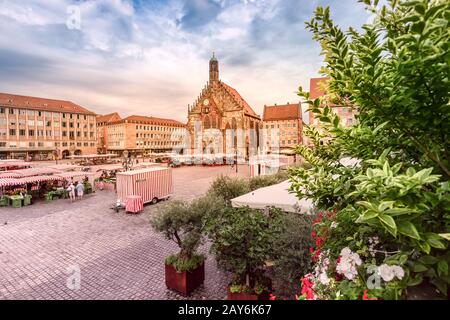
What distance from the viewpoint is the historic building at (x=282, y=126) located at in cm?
8031

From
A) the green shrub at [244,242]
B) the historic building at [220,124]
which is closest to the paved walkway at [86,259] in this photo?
the green shrub at [244,242]

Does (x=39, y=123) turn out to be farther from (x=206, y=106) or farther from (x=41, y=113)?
(x=206, y=106)

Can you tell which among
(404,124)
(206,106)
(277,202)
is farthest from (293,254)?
(206,106)

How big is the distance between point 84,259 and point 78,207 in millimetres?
10378

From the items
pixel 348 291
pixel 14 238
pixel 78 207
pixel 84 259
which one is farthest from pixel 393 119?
pixel 78 207

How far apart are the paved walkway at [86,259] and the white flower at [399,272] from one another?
18.4ft

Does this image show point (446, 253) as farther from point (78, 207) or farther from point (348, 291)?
point (78, 207)

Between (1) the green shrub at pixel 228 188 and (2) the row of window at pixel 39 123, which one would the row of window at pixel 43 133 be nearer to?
(2) the row of window at pixel 39 123

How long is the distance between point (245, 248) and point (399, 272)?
3873 mm

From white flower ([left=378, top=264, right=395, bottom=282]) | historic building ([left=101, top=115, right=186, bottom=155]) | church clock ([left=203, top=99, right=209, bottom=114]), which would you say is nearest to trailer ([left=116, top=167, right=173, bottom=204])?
white flower ([left=378, top=264, right=395, bottom=282])

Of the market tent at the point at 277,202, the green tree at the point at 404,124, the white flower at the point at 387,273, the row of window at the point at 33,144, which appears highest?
the row of window at the point at 33,144

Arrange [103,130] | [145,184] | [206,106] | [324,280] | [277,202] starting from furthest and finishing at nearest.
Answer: [103,130], [206,106], [145,184], [277,202], [324,280]

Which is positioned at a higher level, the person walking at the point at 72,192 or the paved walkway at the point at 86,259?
the person walking at the point at 72,192

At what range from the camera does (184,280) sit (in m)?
6.64
